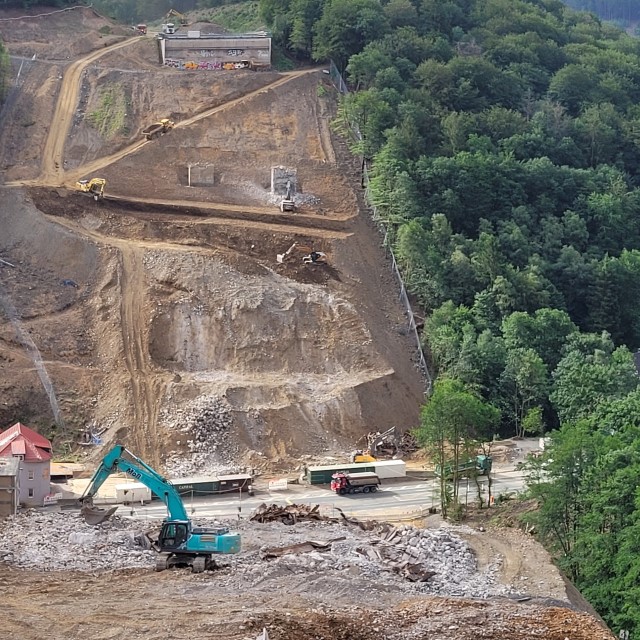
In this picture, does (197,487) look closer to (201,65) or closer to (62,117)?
(62,117)

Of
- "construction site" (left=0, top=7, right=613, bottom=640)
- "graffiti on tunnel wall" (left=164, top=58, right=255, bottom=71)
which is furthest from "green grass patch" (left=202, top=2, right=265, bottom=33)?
"graffiti on tunnel wall" (left=164, top=58, right=255, bottom=71)

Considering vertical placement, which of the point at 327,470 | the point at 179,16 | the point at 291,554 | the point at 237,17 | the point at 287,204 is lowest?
the point at 327,470

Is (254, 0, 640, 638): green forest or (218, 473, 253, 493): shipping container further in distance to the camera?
(218, 473, 253, 493): shipping container

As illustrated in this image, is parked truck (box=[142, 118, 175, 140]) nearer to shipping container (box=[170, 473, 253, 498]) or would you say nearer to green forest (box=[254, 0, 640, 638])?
green forest (box=[254, 0, 640, 638])

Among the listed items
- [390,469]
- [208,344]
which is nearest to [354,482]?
[390,469]

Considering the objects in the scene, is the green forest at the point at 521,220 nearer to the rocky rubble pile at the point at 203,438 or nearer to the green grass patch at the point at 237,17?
the green grass patch at the point at 237,17

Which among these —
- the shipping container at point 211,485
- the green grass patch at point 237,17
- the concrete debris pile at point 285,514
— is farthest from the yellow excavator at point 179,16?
the concrete debris pile at point 285,514
